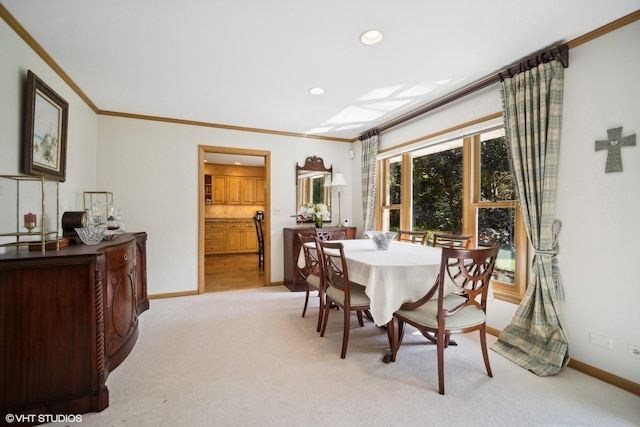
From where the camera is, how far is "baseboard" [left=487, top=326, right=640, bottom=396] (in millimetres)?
1854

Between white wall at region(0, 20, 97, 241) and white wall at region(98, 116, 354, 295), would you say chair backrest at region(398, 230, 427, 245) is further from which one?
white wall at region(0, 20, 97, 241)

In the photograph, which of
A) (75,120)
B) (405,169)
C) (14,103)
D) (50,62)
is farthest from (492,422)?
(75,120)

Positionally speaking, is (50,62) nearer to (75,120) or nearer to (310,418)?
(75,120)

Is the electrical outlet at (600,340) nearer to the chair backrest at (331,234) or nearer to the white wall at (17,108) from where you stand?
the chair backrest at (331,234)

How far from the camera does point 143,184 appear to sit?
3.79 meters

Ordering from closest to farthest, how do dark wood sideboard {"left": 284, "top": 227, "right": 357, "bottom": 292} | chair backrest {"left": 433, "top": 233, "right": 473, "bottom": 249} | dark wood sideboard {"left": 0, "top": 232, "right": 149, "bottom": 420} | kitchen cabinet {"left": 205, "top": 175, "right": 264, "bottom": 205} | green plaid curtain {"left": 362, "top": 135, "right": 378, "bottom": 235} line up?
dark wood sideboard {"left": 0, "top": 232, "right": 149, "bottom": 420} < chair backrest {"left": 433, "top": 233, "right": 473, "bottom": 249} < dark wood sideboard {"left": 284, "top": 227, "right": 357, "bottom": 292} < green plaid curtain {"left": 362, "top": 135, "right": 378, "bottom": 235} < kitchen cabinet {"left": 205, "top": 175, "right": 264, "bottom": 205}

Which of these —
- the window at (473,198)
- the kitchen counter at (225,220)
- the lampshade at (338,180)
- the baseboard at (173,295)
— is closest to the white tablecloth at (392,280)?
the window at (473,198)

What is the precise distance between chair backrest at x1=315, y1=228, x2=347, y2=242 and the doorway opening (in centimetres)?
84

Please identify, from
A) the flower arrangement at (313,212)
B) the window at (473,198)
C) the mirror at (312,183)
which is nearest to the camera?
the window at (473,198)

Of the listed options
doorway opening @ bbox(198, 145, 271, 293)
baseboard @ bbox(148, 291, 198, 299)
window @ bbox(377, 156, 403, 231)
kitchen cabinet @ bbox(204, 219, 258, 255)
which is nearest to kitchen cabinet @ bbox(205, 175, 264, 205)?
doorway opening @ bbox(198, 145, 271, 293)

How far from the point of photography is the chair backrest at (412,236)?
11.0ft

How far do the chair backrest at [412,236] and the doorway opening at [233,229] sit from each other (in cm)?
207

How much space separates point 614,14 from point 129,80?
394cm

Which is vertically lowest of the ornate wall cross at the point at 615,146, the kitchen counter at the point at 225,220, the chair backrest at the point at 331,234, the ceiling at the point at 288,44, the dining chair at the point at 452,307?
the dining chair at the point at 452,307
